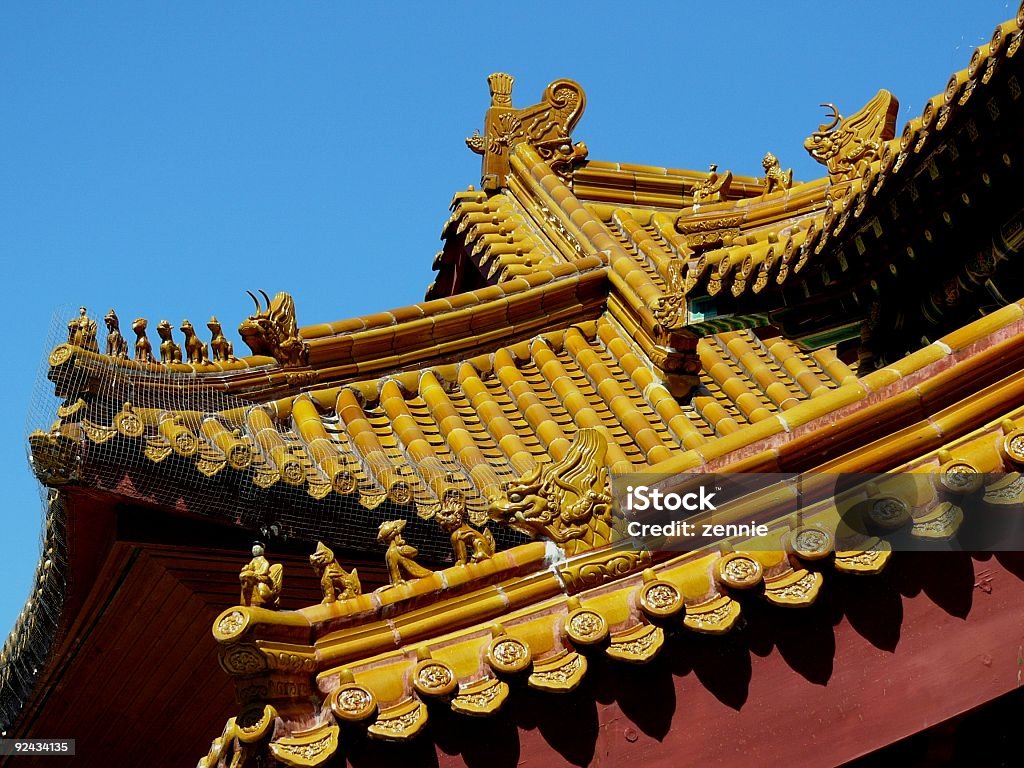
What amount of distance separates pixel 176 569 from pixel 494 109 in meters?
5.93

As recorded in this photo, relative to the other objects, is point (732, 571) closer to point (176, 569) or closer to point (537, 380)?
point (176, 569)

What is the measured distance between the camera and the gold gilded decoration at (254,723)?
5.36 metres

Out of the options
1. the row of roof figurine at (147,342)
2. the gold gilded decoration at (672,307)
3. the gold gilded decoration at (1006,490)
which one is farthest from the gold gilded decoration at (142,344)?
the gold gilded decoration at (1006,490)

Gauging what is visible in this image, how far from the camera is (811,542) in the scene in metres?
5.43

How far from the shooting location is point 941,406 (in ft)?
18.3

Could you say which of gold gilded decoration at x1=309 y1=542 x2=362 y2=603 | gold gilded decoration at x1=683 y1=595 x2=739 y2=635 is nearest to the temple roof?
gold gilded decoration at x1=683 y1=595 x2=739 y2=635

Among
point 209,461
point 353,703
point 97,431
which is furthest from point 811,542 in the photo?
point 97,431

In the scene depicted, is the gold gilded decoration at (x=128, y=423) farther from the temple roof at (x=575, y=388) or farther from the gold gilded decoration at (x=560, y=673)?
the gold gilded decoration at (x=560, y=673)

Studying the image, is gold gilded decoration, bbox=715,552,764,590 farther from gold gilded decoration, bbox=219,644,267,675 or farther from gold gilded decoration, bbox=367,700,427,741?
gold gilded decoration, bbox=219,644,267,675

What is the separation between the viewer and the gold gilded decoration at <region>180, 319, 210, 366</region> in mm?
9680

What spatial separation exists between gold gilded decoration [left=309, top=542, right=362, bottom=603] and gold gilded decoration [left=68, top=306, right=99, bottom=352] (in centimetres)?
316

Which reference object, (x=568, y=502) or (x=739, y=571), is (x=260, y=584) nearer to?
(x=568, y=502)

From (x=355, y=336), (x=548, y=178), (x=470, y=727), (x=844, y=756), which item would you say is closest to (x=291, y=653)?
(x=470, y=727)

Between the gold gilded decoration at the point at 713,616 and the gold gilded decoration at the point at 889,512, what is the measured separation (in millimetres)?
513
